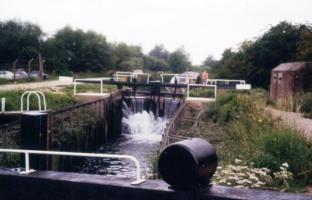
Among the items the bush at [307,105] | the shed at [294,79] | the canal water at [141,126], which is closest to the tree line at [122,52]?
the shed at [294,79]

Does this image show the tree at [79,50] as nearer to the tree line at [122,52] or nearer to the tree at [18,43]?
the tree line at [122,52]

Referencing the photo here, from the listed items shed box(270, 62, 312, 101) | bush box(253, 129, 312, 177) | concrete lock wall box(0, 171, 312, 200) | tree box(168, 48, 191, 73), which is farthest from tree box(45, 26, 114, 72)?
concrete lock wall box(0, 171, 312, 200)

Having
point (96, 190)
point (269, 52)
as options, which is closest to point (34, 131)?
point (96, 190)

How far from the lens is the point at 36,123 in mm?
5008

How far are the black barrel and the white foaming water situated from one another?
20612mm

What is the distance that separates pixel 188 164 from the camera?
3.78 m

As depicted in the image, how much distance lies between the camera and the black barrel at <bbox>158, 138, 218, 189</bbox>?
3760 mm

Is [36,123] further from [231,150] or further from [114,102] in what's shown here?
[114,102]

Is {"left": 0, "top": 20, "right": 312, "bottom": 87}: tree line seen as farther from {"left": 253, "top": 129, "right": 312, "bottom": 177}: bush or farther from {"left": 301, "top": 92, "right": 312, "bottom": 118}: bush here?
{"left": 253, "top": 129, "right": 312, "bottom": 177}: bush

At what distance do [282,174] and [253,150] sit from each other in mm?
2027

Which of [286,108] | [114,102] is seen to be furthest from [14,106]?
[286,108]

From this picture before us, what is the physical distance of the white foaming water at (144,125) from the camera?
25312 mm

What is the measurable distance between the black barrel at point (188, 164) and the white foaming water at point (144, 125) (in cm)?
2061

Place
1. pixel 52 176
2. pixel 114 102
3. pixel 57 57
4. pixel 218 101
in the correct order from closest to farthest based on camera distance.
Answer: pixel 52 176 → pixel 218 101 → pixel 114 102 → pixel 57 57
